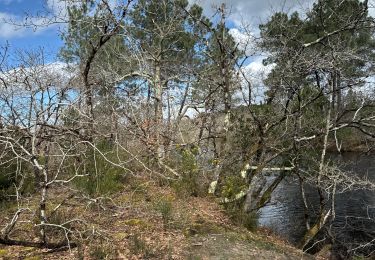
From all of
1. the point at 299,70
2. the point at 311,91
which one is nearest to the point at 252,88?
the point at 299,70

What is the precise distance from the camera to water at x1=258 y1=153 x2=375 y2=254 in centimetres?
1240

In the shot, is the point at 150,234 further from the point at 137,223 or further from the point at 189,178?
the point at 189,178

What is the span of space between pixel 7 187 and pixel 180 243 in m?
4.31

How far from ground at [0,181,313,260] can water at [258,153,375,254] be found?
3925mm

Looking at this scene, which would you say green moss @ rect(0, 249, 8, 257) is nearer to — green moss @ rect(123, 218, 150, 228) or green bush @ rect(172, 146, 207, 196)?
green moss @ rect(123, 218, 150, 228)

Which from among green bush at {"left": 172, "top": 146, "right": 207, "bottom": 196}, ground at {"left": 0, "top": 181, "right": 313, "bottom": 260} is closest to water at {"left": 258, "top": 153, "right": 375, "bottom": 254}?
green bush at {"left": 172, "top": 146, "right": 207, "bottom": 196}

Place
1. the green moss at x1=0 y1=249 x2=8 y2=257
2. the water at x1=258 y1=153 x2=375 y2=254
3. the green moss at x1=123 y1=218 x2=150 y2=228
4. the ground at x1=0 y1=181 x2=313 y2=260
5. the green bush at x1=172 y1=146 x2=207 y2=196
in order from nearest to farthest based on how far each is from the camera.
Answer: the green moss at x1=0 y1=249 x2=8 y2=257 < the ground at x1=0 y1=181 x2=313 y2=260 < the green moss at x1=123 y1=218 x2=150 y2=228 < the green bush at x1=172 y1=146 x2=207 y2=196 < the water at x1=258 y1=153 x2=375 y2=254

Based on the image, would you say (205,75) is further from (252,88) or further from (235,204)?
(235,204)

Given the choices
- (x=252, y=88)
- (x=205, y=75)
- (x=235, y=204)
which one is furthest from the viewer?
(x=205, y=75)

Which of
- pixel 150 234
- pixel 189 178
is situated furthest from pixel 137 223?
pixel 189 178

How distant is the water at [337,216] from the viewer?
12.4 m

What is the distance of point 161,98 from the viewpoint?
45.3ft

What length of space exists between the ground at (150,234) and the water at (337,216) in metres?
3.92

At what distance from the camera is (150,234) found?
722 centimetres
